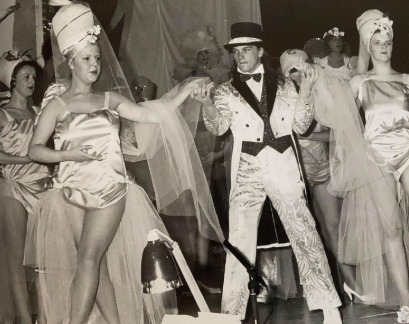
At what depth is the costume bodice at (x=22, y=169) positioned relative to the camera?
2.77 metres

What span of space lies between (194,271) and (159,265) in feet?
0.94

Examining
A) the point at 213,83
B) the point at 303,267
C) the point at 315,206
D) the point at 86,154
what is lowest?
→ the point at 303,267

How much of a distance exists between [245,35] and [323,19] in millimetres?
350

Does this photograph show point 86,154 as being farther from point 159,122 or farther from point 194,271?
point 194,271

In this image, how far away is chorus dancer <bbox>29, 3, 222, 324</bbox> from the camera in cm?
256

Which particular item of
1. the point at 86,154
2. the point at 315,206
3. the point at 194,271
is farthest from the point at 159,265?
the point at 315,206

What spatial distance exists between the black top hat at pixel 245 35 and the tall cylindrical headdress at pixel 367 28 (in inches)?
16.1

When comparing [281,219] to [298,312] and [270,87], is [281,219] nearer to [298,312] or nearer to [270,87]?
[298,312]

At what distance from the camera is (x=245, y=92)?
2.77 meters

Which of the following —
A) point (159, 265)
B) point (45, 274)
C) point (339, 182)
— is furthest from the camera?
point (339, 182)

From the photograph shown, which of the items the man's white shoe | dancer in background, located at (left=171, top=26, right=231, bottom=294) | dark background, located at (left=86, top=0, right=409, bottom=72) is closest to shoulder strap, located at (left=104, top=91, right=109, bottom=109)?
dancer in background, located at (left=171, top=26, right=231, bottom=294)

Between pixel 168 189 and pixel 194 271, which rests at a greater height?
pixel 168 189

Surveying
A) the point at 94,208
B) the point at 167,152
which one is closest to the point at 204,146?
the point at 167,152

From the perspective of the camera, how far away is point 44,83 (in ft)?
9.05
